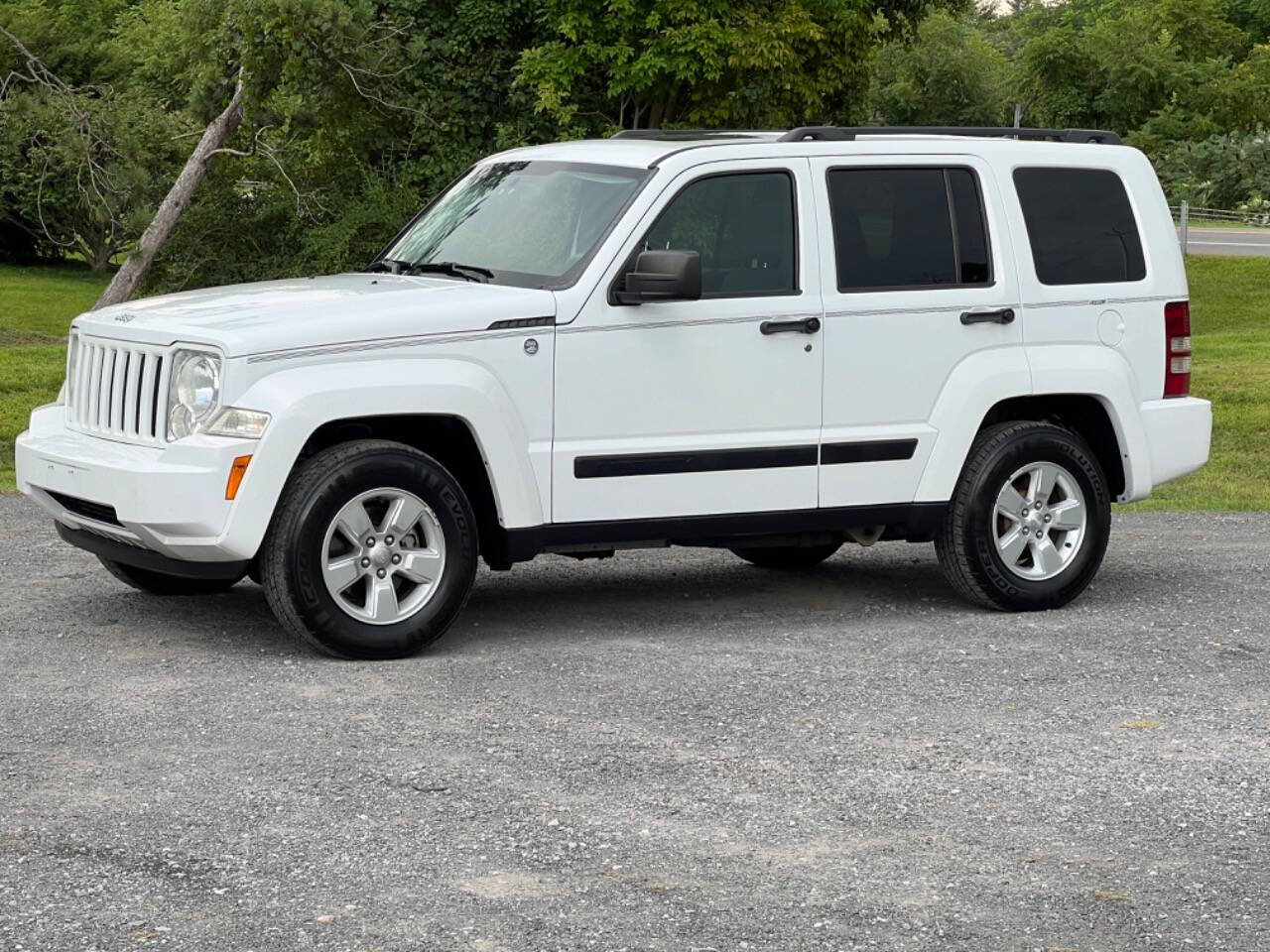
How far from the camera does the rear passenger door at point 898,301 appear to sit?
8.30 meters

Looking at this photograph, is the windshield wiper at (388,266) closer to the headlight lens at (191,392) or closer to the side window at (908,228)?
the headlight lens at (191,392)

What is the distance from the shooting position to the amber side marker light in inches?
284

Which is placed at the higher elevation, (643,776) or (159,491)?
(159,491)

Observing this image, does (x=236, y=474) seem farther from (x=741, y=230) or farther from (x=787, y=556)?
(x=787, y=556)

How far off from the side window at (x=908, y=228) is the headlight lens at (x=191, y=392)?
262cm

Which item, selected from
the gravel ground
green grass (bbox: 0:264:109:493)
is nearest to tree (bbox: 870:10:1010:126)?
green grass (bbox: 0:264:109:493)

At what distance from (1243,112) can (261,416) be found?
6277 cm

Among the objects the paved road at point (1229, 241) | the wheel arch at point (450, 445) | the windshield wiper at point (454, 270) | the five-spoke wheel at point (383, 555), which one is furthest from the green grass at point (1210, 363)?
the five-spoke wheel at point (383, 555)

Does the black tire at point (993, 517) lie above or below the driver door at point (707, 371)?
below

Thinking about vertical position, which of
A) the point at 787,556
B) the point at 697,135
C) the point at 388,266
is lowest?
the point at 787,556

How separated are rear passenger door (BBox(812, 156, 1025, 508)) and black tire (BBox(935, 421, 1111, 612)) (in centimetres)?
27

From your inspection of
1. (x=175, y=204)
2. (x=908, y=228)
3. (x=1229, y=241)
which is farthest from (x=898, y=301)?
(x=1229, y=241)

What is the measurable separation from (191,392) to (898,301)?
292 cm

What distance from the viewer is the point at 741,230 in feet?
26.8
